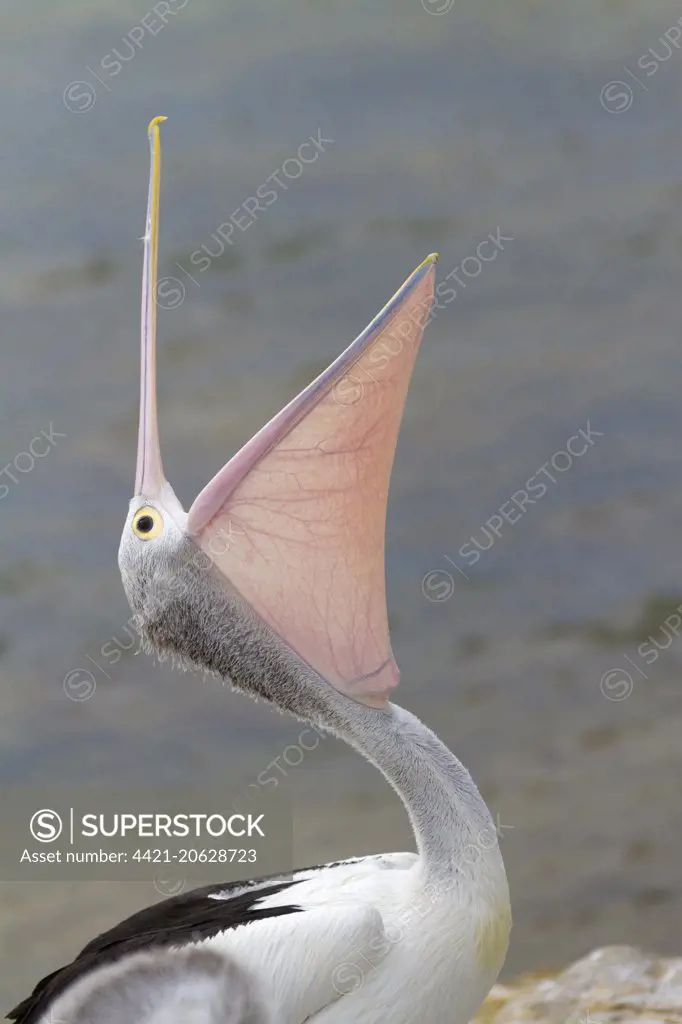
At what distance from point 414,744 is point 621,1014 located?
4.02 feet

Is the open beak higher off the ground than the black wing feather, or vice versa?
the open beak

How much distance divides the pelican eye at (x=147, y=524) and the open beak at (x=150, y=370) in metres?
0.03

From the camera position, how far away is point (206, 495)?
177 centimetres

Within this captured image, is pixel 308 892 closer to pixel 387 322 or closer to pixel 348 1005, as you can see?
pixel 348 1005

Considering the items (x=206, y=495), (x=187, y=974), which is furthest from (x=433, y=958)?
(x=206, y=495)

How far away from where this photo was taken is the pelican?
1753mm

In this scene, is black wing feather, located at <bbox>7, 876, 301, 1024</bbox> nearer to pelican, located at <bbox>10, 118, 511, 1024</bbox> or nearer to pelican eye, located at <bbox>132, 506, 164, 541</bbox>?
pelican, located at <bbox>10, 118, 511, 1024</bbox>

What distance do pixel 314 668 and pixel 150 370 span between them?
0.48 m

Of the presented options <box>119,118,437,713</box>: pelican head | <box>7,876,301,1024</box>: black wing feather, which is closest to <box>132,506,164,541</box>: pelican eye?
<box>119,118,437,713</box>: pelican head

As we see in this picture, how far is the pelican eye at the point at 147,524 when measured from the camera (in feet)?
5.79

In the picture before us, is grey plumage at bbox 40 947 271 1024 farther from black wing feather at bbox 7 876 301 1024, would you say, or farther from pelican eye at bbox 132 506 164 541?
pelican eye at bbox 132 506 164 541

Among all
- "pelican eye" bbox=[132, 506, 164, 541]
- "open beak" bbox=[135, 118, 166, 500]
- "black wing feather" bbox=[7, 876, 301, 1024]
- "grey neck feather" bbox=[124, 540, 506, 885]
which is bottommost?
"black wing feather" bbox=[7, 876, 301, 1024]

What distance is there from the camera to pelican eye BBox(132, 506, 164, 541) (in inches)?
69.5

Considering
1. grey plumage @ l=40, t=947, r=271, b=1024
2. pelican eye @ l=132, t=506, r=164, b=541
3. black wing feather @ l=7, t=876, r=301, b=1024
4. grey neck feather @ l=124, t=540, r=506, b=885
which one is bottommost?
grey plumage @ l=40, t=947, r=271, b=1024
